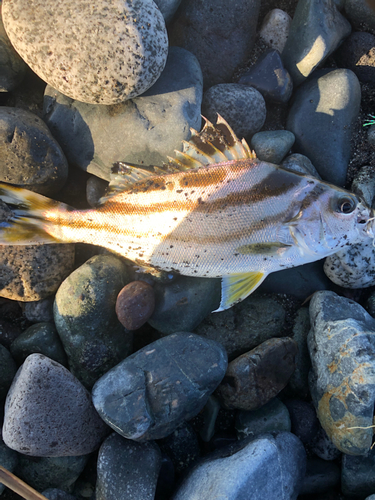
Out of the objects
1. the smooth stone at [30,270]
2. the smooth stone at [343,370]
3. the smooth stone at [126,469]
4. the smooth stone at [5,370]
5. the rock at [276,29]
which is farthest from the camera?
the rock at [276,29]

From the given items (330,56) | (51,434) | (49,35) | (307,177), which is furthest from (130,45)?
(51,434)

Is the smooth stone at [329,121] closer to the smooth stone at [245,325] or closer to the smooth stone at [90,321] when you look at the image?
the smooth stone at [245,325]

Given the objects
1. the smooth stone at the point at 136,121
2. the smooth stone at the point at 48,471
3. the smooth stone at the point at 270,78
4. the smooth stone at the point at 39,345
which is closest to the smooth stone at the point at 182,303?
the smooth stone at the point at 39,345

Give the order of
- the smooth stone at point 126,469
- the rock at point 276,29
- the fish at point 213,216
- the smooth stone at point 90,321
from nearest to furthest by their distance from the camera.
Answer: the smooth stone at point 126,469 → the fish at point 213,216 → the smooth stone at point 90,321 → the rock at point 276,29

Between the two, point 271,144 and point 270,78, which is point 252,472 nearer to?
point 271,144

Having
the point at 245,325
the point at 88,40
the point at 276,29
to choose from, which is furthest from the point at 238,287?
the point at 276,29

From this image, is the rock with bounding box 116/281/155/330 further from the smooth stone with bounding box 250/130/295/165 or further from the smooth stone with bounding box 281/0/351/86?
the smooth stone with bounding box 281/0/351/86

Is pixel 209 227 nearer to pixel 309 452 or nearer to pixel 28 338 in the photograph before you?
pixel 28 338
